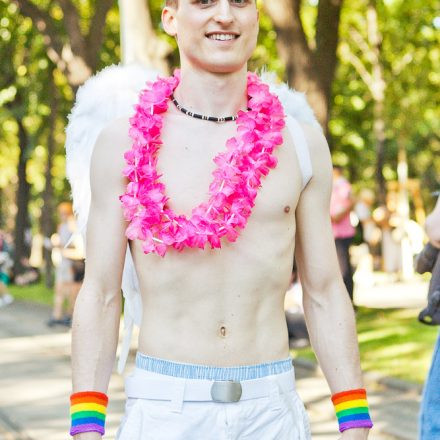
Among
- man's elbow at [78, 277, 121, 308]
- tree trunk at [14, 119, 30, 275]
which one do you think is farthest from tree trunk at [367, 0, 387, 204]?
man's elbow at [78, 277, 121, 308]

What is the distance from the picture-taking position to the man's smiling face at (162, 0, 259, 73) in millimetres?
3096

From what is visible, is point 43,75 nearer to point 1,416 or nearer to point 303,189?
point 1,416

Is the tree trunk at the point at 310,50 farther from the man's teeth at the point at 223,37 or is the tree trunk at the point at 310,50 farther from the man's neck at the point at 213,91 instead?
the man's teeth at the point at 223,37

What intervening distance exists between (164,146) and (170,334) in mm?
512

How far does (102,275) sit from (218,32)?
2.35ft

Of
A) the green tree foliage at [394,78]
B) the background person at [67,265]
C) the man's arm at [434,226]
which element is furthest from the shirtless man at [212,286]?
the green tree foliage at [394,78]

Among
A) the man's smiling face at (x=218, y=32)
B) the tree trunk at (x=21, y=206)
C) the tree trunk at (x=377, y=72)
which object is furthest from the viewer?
the tree trunk at (x=21, y=206)

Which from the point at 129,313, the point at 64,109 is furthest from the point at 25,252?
the point at 129,313

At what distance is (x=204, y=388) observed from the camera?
2996mm

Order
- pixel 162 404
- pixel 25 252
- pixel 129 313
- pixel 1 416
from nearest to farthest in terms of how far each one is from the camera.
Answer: pixel 162 404
pixel 129 313
pixel 1 416
pixel 25 252

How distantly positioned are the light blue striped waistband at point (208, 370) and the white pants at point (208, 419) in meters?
0.02

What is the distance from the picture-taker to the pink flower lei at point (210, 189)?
307 centimetres

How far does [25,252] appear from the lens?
112 feet

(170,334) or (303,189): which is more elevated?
(303,189)
